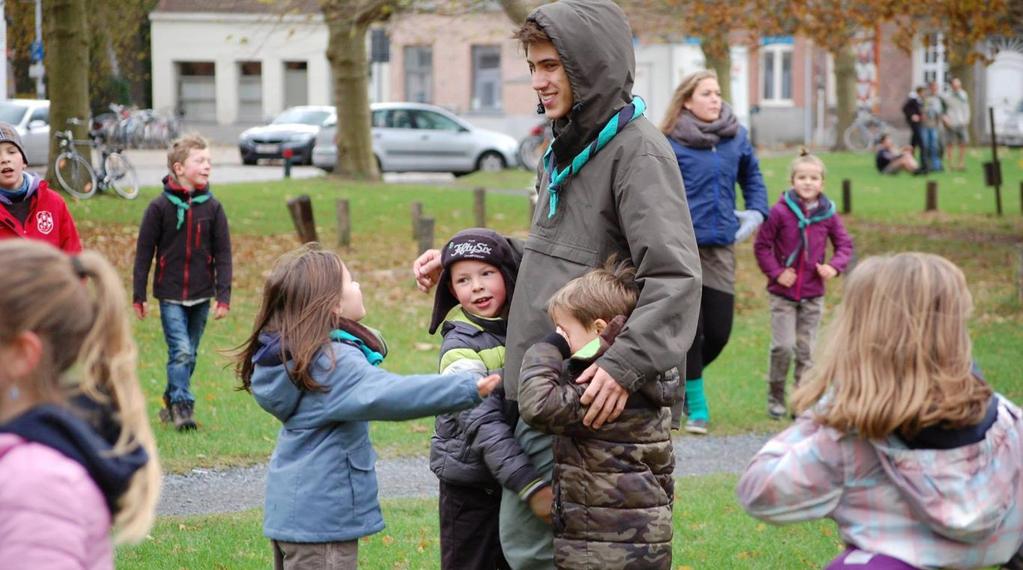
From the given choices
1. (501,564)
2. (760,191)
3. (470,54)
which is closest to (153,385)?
Answer: (760,191)

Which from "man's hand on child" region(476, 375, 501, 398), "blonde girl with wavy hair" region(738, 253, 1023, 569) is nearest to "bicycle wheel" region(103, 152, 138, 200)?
"man's hand on child" region(476, 375, 501, 398)

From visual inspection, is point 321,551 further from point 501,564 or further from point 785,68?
point 785,68

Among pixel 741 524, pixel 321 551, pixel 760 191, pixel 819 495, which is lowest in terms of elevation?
pixel 741 524

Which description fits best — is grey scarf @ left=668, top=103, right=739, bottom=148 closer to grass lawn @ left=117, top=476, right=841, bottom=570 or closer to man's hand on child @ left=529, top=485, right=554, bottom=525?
grass lawn @ left=117, top=476, right=841, bottom=570

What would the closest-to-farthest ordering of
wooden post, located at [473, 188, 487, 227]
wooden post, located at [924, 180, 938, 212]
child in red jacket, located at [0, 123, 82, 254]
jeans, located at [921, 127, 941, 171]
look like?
child in red jacket, located at [0, 123, 82, 254], wooden post, located at [473, 188, 487, 227], wooden post, located at [924, 180, 938, 212], jeans, located at [921, 127, 941, 171]

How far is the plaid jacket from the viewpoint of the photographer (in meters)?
3.03

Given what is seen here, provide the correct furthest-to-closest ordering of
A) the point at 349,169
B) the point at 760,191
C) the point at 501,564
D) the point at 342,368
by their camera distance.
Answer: the point at 349,169, the point at 760,191, the point at 501,564, the point at 342,368

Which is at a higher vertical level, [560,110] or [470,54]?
[470,54]

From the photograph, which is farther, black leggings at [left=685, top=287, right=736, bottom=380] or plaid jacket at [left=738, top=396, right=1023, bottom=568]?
black leggings at [left=685, top=287, right=736, bottom=380]

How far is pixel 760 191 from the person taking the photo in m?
8.48

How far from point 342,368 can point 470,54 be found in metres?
47.2

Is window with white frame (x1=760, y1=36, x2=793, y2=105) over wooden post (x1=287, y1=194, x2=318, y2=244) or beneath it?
over

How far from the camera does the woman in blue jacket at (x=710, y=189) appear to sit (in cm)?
806

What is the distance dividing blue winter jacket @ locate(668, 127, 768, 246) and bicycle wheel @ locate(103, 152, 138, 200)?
15480 millimetres
